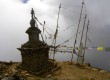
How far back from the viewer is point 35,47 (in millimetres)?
39656

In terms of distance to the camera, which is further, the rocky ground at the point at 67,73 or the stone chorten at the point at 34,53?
the stone chorten at the point at 34,53

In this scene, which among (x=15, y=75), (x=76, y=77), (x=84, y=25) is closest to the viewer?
(x=15, y=75)

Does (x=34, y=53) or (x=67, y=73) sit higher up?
(x=34, y=53)

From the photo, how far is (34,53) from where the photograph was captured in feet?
131

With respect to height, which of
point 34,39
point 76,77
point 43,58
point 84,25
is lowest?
point 76,77

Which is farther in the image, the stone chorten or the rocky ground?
the stone chorten

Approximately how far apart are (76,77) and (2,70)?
1086cm

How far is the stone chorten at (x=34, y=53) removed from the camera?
3959 cm

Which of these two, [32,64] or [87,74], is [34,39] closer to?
[32,64]

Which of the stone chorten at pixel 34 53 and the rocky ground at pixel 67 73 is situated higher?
the stone chorten at pixel 34 53

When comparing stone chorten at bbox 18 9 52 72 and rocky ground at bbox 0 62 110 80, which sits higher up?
stone chorten at bbox 18 9 52 72

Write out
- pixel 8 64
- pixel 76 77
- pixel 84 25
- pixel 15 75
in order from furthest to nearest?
1. pixel 84 25
2. pixel 8 64
3. pixel 76 77
4. pixel 15 75

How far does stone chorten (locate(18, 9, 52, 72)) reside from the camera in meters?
39.6

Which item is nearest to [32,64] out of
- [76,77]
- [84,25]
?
[76,77]
